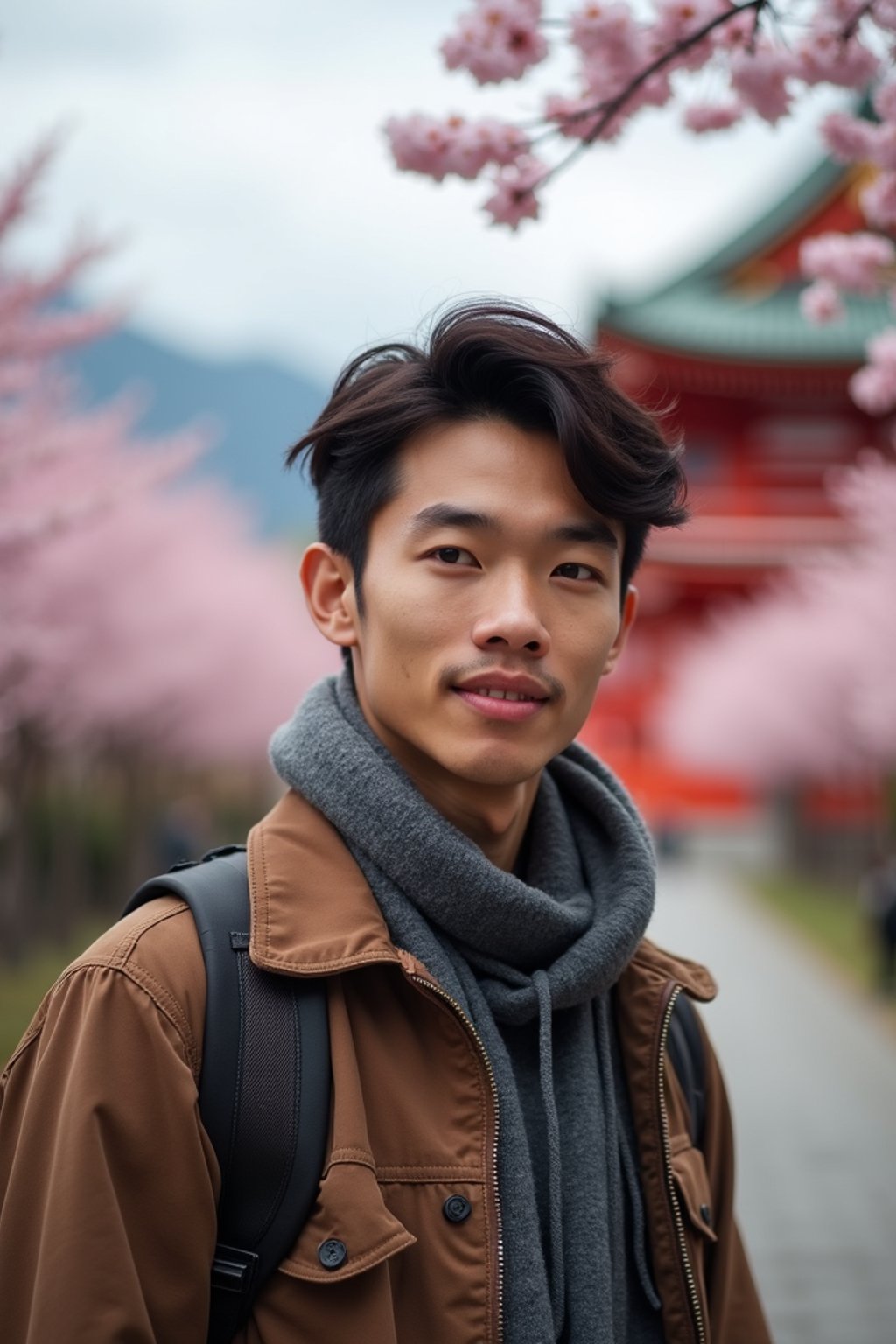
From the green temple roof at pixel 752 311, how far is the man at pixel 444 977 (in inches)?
927

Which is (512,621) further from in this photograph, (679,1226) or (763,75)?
(763,75)

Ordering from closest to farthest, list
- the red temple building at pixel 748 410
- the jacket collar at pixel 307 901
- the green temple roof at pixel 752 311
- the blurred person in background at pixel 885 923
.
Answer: the jacket collar at pixel 307 901 → the blurred person in background at pixel 885 923 → the green temple roof at pixel 752 311 → the red temple building at pixel 748 410

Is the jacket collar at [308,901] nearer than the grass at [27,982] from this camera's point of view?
Yes

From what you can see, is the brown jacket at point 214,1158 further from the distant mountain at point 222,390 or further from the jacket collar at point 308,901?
the distant mountain at point 222,390

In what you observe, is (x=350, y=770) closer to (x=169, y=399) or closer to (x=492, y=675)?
(x=492, y=675)

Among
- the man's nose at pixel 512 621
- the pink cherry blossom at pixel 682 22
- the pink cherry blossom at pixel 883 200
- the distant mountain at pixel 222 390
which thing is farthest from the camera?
the distant mountain at pixel 222 390

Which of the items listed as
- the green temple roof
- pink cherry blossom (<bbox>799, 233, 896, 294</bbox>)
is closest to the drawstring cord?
pink cherry blossom (<bbox>799, 233, 896, 294</bbox>)

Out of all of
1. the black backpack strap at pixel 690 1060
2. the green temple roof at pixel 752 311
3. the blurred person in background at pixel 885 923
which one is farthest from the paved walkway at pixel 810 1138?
the green temple roof at pixel 752 311

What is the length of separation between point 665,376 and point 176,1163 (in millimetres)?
23839

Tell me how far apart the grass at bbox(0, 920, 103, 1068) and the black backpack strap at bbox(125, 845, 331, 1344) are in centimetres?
558

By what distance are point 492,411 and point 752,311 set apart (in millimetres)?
26067

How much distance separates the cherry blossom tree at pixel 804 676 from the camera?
1112 cm

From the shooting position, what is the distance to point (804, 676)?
18.5 meters

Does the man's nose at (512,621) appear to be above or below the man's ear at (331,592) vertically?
below
